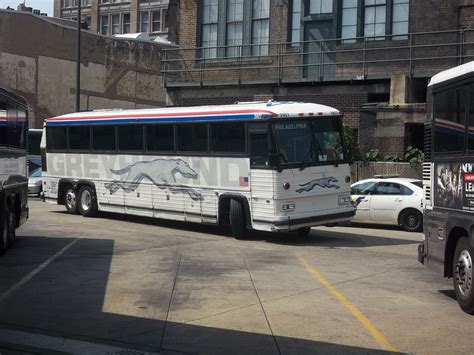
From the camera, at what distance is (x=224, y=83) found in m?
28.0

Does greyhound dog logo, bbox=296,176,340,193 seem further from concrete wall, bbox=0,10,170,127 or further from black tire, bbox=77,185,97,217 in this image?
concrete wall, bbox=0,10,170,127

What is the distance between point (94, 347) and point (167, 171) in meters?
10.7

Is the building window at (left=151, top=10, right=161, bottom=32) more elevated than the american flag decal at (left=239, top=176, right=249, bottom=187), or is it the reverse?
the building window at (left=151, top=10, right=161, bottom=32)

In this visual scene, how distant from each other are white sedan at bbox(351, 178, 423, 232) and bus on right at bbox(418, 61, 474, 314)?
343 inches

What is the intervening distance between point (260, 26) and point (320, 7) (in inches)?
118

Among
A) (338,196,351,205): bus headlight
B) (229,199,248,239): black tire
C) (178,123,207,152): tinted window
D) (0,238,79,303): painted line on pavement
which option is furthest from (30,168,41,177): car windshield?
(338,196,351,205): bus headlight

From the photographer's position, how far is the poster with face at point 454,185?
7.65 meters

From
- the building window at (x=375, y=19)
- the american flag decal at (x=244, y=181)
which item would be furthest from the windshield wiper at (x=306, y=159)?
the building window at (x=375, y=19)

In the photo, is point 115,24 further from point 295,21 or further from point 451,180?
point 451,180

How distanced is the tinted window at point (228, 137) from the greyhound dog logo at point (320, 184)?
66.2 inches

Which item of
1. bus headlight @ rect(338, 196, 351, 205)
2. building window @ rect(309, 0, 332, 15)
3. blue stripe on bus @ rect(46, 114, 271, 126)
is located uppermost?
building window @ rect(309, 0, 332, 15)

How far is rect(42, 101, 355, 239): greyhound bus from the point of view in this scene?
1416cm

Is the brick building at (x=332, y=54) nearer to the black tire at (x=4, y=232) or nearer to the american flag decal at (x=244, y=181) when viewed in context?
the american flag decal at (x=244, y=181)

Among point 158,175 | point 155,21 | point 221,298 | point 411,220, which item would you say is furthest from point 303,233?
point 155,21
